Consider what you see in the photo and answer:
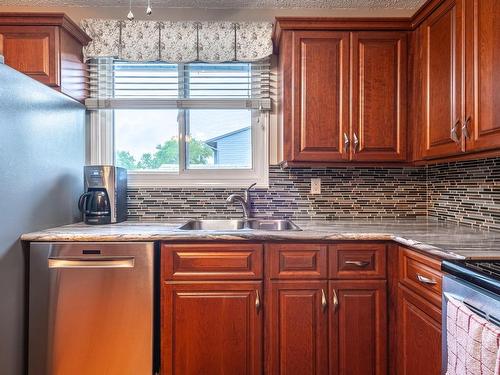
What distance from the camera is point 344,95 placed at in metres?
1.98

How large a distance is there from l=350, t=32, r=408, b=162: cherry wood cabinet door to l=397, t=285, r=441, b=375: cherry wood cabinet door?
2.78 ft

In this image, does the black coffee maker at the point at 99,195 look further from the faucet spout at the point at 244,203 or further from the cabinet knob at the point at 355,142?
the cabinet knob at the point at 355,142

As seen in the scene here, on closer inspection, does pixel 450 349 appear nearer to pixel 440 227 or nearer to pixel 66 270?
pixel 440 227

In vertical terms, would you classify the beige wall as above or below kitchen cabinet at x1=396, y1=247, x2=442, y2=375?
above

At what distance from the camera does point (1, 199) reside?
148cm

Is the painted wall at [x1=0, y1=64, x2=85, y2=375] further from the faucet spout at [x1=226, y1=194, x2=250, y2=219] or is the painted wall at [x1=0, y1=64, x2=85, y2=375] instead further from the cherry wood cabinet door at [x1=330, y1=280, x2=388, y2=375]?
the cherry wood cabinet door at [x1=330, y1=280, x2=388, y2=375]

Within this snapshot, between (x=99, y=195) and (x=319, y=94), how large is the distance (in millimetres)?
1450

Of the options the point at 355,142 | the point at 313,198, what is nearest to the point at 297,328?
the point at 313,198

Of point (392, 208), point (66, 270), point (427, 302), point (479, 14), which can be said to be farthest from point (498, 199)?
point (66, 270)

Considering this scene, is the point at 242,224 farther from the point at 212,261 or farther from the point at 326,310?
the point at 326,310

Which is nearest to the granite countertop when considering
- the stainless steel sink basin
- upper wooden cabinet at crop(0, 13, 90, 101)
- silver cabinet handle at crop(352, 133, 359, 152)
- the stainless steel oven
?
the stainless steel oven

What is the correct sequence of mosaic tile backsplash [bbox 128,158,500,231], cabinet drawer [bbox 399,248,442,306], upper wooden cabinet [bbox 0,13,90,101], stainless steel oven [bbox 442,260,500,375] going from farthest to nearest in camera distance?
mosaic tile backsplash [bbox 128,158,500,231], upper wooden cabinet [bbox 0,13,90,101], cabinet drawer [bbox 399,248,442,306], stainless steel oven [bbox 442,260,500,375]

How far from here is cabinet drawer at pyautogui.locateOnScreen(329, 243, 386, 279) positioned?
5.45 ft

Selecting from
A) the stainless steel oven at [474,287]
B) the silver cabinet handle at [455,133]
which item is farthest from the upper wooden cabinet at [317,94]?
the stainless steel oven at [474,287]
